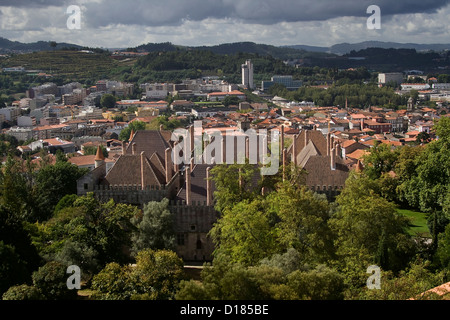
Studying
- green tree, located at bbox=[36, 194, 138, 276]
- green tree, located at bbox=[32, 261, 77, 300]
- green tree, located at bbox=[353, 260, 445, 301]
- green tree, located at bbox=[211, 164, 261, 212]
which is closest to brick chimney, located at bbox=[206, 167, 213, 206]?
green tree, located at bbox=[211, 164, 261, 212]

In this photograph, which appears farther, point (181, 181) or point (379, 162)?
point (379, 162)

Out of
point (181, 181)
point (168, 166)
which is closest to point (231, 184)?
point (168, 166)

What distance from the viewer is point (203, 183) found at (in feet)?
109

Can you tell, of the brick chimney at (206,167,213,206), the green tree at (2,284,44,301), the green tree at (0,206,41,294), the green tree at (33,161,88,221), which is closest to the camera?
the green tree at (2,284,44,301)

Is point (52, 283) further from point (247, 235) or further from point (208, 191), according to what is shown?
point (208, 191)

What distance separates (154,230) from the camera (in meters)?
30.3

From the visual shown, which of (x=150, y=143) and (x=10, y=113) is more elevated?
(x=150, y=143)

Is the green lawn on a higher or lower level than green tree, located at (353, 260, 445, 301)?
lower

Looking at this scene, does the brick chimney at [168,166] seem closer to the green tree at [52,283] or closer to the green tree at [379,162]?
the green tree at [52,283]

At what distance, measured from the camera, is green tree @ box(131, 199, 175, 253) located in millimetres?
30078

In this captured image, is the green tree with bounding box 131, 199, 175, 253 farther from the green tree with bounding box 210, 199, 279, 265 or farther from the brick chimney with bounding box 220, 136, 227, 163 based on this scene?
the brick chimney with bounding box 220, 136, 227, 163

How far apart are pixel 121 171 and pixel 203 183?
532cm
